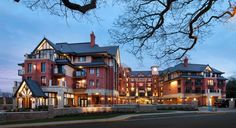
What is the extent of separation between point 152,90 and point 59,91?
98482 mm

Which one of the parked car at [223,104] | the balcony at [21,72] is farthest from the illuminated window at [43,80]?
the parked car at [223,104]

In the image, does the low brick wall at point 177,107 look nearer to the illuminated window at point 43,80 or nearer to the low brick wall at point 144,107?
the low brick wall at point 144,107

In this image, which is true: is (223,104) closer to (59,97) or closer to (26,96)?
(59,97)

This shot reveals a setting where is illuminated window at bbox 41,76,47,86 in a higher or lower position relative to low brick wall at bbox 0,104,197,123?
higher

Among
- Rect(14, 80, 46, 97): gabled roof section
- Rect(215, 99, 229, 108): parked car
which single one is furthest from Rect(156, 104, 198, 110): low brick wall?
Rect(14, 80, 46, 97): gabled roof section

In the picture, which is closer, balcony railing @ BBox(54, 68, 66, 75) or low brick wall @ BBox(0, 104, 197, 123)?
low brick wall @ BBox(0, 104, 197, 123)

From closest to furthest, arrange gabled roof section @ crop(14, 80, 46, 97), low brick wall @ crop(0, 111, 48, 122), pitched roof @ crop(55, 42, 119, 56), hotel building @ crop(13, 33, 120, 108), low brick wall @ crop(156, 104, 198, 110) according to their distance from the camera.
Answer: low brick wall @ crop(0, 111, 48, 122)
gabled roof section @ crop(14, 80, 46, 97)
low brick wall @ crop(156, 104, 198, 110)
hotel building @ crop(13, 33, 120, 108)
pitched roof @ crop(55, 42, 119, 56)

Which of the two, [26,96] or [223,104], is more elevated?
[26,96]

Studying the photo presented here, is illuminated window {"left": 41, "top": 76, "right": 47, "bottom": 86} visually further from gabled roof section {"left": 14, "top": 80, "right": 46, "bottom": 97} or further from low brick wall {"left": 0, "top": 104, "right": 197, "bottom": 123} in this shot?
low brick wall {"left": 0, "top": 104, "right": 197, "bottom": 123}

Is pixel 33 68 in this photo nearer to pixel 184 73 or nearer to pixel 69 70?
pixel 69 70

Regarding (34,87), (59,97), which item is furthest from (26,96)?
(59,97)

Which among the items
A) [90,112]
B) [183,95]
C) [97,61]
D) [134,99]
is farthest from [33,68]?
[134,99]

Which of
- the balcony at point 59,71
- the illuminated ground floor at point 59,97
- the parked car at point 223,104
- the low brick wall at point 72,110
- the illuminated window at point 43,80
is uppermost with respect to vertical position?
the balcony at point 59,71

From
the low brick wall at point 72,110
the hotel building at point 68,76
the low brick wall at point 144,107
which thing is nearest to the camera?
the low brick wall at point 72,110
